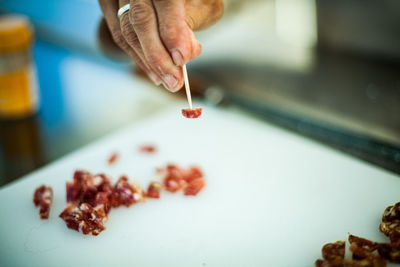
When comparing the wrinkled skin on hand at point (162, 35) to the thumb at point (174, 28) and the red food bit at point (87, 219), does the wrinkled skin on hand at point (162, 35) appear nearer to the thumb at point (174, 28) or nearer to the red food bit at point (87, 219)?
the thumb at point (174, 28)

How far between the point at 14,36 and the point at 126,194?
756mm

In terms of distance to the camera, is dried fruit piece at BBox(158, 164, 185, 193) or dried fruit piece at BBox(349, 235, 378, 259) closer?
dried fruit piece at BBox(349, 235, 378, 259)

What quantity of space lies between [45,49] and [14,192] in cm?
119

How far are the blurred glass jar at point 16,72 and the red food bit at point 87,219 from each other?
2.22 feet

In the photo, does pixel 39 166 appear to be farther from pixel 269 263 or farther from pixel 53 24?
pixel 53 24

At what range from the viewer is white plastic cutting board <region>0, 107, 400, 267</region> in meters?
0.95

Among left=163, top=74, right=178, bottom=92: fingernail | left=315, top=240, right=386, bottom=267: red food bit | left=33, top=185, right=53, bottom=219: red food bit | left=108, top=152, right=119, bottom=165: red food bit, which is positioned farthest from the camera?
left=108, top=152, right=119, bottom=165: red food bit

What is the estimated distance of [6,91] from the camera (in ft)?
4.76

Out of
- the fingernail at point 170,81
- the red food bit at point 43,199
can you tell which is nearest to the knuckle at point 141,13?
the fingernail at point 170,81

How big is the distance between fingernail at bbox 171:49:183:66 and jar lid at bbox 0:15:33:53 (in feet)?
2.63

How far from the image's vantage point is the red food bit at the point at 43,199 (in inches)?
42.1

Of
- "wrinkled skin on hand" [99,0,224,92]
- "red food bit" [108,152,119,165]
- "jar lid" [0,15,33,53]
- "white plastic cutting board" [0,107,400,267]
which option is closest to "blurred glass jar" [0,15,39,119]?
"jar lid" [0,15,33,53]

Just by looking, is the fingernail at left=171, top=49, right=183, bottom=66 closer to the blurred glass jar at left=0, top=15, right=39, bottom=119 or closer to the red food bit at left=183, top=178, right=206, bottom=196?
the red food bit at left=183, top=178, right=206, bottom=196

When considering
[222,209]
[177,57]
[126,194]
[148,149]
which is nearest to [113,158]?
[148,149]
